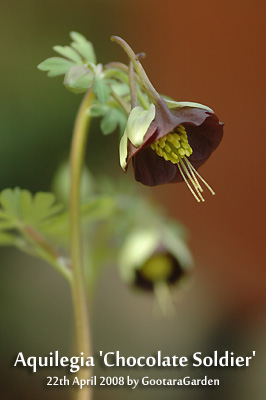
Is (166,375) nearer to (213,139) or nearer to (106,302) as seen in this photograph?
(106,302)

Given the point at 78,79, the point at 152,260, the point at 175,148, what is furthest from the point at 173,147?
the point at 152,260

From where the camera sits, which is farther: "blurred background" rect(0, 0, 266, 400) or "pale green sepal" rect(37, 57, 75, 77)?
"blurred background" rect(0, 0, 266, 400)

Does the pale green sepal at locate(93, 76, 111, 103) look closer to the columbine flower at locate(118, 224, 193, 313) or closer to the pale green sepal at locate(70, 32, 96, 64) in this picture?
the pale green sepal at locate(70, 32, 96, 64)

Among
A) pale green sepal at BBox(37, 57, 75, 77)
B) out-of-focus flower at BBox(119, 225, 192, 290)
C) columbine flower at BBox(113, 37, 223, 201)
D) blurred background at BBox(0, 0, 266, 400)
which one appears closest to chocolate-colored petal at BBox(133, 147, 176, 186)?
columbine flower at BBox(113, 37, 223, 201)

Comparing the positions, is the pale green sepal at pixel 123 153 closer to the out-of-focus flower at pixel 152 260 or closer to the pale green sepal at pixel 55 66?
the pale green sepal at pixel 55 66

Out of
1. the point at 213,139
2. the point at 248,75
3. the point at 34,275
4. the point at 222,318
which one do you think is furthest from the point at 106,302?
the point at 213,139

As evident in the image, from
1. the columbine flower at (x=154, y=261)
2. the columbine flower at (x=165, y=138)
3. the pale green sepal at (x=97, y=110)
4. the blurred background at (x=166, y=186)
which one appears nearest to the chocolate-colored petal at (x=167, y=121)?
the columbine flower at (x=165, y=138)

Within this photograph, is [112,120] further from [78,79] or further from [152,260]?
[152,260]

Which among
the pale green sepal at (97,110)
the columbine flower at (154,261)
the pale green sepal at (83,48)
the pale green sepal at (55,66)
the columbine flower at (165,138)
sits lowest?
the columbine flower at (165,138)
